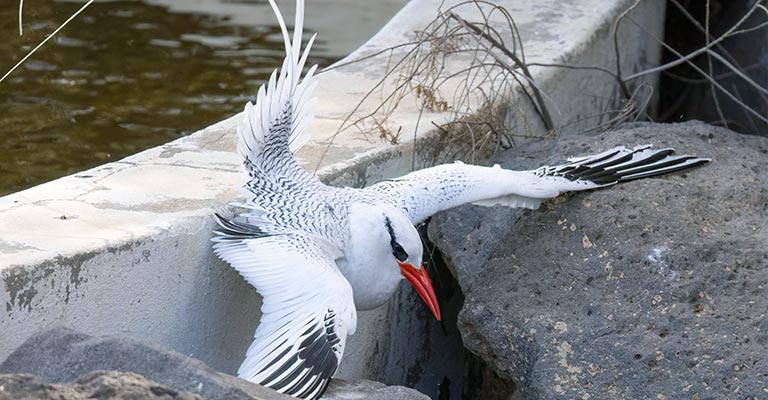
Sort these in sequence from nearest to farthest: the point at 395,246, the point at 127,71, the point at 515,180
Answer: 1. the point at 395,246
2. the point at 515,180
3. the point at 127,71

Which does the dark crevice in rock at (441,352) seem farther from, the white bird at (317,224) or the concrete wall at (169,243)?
the white bird at (317,224)

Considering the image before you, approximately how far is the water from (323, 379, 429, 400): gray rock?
2.29 metres

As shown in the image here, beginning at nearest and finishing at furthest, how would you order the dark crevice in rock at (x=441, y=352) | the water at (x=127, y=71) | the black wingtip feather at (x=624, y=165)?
the black wingtip feather at (x=624, y=165)
the dark crevice in rock at (x=441, y=352)
the water at (x=127, y=71)

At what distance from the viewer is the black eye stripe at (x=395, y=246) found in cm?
338

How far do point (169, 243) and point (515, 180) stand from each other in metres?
1.06

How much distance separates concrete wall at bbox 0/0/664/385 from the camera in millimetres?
3020

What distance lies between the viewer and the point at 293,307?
312 centimetres

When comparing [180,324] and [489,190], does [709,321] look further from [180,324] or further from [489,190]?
[180,324]

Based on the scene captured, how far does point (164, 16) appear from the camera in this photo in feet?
22.9

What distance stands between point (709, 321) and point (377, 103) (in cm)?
154

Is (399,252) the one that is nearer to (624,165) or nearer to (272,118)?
(272,118)

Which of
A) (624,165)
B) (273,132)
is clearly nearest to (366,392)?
(273,132)

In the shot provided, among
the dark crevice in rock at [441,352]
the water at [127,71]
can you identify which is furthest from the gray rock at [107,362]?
the water at [127,71]

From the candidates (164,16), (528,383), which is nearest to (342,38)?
(164,16)
